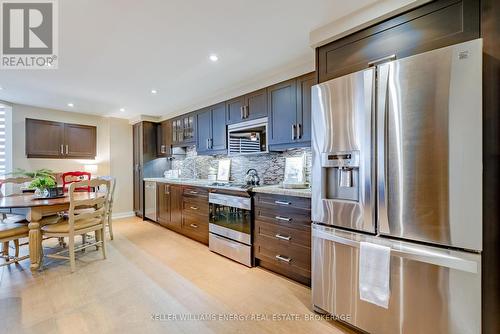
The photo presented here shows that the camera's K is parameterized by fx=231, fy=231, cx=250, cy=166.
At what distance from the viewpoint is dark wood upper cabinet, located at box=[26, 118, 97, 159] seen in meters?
4.45

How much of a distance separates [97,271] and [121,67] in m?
2.38

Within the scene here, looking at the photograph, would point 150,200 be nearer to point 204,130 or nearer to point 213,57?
point 204,130

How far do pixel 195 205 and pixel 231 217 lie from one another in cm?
89

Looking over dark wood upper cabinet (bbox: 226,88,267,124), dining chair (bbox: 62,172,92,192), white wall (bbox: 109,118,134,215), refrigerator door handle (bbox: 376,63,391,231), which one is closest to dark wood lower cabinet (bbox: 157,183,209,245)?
dark wood upper cabinet (bbox: 226,88,267,124)

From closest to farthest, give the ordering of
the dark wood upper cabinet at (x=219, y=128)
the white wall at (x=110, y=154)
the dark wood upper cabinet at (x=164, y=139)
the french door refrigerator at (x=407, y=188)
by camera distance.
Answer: the french door refrigerator at (x=407, y=188), the dark wood upper cabinet at (x=219, y=128), the white wall at (x=110, y=154), the dark wood upper cabinet at (x=164, y=139)

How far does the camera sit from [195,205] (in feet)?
11.9

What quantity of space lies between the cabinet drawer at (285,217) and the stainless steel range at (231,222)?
0.18 meters

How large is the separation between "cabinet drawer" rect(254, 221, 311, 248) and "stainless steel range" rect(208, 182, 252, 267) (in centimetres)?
14

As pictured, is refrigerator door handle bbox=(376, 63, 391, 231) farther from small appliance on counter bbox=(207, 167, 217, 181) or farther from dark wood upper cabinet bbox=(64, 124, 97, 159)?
dark wood upper cabinet bbox=(64, 124, 97, 159)

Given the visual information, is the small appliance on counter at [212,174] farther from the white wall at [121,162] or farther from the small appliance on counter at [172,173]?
the white wall at [121,162]

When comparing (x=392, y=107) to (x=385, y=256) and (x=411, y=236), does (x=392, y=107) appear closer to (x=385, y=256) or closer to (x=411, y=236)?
(x=411, y=236)

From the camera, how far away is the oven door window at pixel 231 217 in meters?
2.78

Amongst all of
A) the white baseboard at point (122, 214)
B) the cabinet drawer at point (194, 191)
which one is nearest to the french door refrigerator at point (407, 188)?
the cabinet drawer at point (194, 191)

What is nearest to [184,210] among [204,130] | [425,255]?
[204,130]
